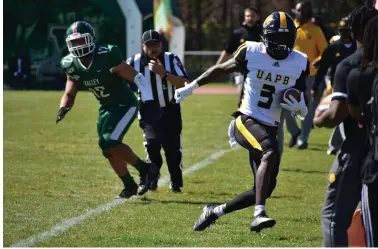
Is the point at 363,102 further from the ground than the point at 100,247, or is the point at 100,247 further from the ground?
the point at 363,102

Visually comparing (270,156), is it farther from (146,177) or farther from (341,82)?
A: (146,177)

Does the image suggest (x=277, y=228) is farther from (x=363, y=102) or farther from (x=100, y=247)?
(x=363, y=102)

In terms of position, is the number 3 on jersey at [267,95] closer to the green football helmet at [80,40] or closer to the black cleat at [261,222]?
the black cleat at [261,222]

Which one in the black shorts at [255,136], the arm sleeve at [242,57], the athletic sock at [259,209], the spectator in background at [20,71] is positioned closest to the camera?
the athletic sock at [259,209]

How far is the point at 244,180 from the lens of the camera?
1070 cm

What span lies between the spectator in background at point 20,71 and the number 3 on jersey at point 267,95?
81.4 ft

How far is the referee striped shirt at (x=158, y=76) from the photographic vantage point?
979 centimetres

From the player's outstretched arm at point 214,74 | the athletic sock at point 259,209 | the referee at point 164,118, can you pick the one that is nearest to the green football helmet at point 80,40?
the referee at point 164,118

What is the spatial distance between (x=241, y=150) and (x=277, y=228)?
6.28 meters

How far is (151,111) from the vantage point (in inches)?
387

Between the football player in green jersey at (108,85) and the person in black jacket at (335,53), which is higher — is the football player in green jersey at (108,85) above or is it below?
above

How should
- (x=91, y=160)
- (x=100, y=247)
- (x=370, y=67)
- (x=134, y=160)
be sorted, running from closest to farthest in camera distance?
(x=370, y=67), (x=100, y=247), (x=134, y=160), (x=91, y=160)

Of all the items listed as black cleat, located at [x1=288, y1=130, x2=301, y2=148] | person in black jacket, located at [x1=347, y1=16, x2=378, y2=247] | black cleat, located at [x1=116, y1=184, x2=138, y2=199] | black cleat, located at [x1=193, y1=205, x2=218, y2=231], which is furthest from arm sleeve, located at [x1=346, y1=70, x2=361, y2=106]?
black cleat, located at [x1=288, y1=130, x2=301, y2=148]

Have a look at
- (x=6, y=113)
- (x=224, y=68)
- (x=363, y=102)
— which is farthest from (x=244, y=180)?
(x=6, y=113)
